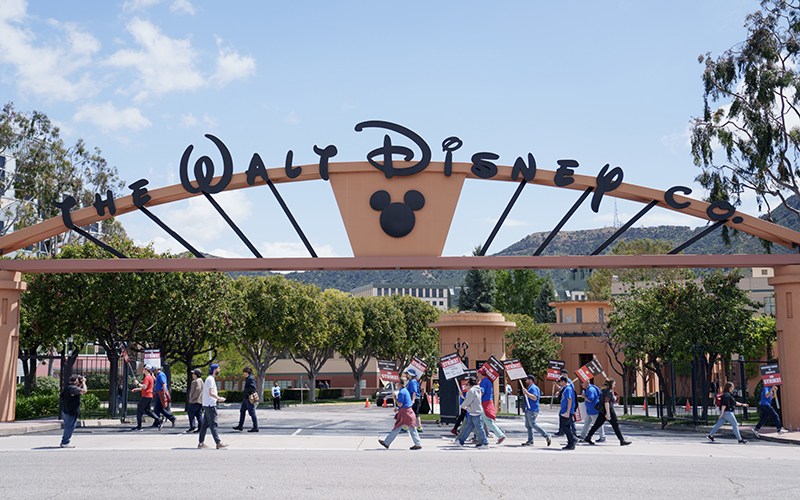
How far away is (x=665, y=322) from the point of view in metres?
27.6

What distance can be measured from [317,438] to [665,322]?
16.6 meters

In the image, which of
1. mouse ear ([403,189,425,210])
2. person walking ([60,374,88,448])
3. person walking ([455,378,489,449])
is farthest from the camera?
mouse ear ([403,189,425,210])

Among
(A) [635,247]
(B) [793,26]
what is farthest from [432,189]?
(A) [635,247]

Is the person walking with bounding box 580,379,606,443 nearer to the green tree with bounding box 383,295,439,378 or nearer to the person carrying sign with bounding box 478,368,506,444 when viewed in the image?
the person carrying sign with bounding box 478,368,506,444

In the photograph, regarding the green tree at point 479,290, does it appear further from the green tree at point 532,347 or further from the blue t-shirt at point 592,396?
the blue t-shirt at point 592,396

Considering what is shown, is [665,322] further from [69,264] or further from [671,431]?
[69,264]

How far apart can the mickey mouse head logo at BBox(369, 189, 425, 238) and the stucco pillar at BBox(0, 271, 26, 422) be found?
33.9 feet

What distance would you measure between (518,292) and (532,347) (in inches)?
1173

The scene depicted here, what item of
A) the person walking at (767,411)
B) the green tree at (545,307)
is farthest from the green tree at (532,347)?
the green tree at (545,307)

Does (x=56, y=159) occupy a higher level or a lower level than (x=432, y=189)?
higher

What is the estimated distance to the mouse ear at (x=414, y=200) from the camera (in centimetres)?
1909

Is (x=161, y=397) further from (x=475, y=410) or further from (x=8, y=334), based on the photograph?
(x=475, y=410)

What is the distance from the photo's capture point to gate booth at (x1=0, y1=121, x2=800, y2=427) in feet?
61.7

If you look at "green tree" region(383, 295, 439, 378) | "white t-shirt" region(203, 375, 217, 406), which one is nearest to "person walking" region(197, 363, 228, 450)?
"white t-shirt" region(203, 375, 217, 406)
